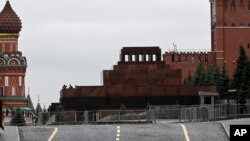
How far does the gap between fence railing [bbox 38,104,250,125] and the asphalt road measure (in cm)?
1110

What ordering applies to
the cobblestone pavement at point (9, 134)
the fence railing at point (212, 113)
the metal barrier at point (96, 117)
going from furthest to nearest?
the metal barrier at point (96, 117), the fence railing at point (212, 113), the cobblestone pavement at point (9, 134)

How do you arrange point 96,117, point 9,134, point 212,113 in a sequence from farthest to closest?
point 96,117 → point 212,113 → point 9,134

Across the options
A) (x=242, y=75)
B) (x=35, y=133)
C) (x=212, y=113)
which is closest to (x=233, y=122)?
(x=212, y=113)

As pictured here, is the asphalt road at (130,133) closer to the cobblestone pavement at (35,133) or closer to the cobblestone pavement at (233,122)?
the cobblestone pavement at (35,133)

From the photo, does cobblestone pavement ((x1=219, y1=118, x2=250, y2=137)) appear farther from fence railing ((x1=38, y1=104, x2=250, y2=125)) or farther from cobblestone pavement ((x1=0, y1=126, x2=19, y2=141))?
cobblestone pavement ((x1=0, y1=126, x2=19, y2=141))

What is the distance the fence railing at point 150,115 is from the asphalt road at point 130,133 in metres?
11.1

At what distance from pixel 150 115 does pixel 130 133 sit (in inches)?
821

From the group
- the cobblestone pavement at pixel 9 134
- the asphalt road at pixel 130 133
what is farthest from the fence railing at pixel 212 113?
the cobblestone pavement at pixel 9 134

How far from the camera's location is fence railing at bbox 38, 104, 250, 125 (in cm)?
7825

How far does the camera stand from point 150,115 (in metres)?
82.1

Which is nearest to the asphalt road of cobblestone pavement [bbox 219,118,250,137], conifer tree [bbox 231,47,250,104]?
cobblestone pavement [bbox 219,118,250,137]

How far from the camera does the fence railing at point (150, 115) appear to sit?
78250mm

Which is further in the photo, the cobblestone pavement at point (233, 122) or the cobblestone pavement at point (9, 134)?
the cobblestone pavement at point (233, 122)

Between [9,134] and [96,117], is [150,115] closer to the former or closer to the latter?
[96,117]
